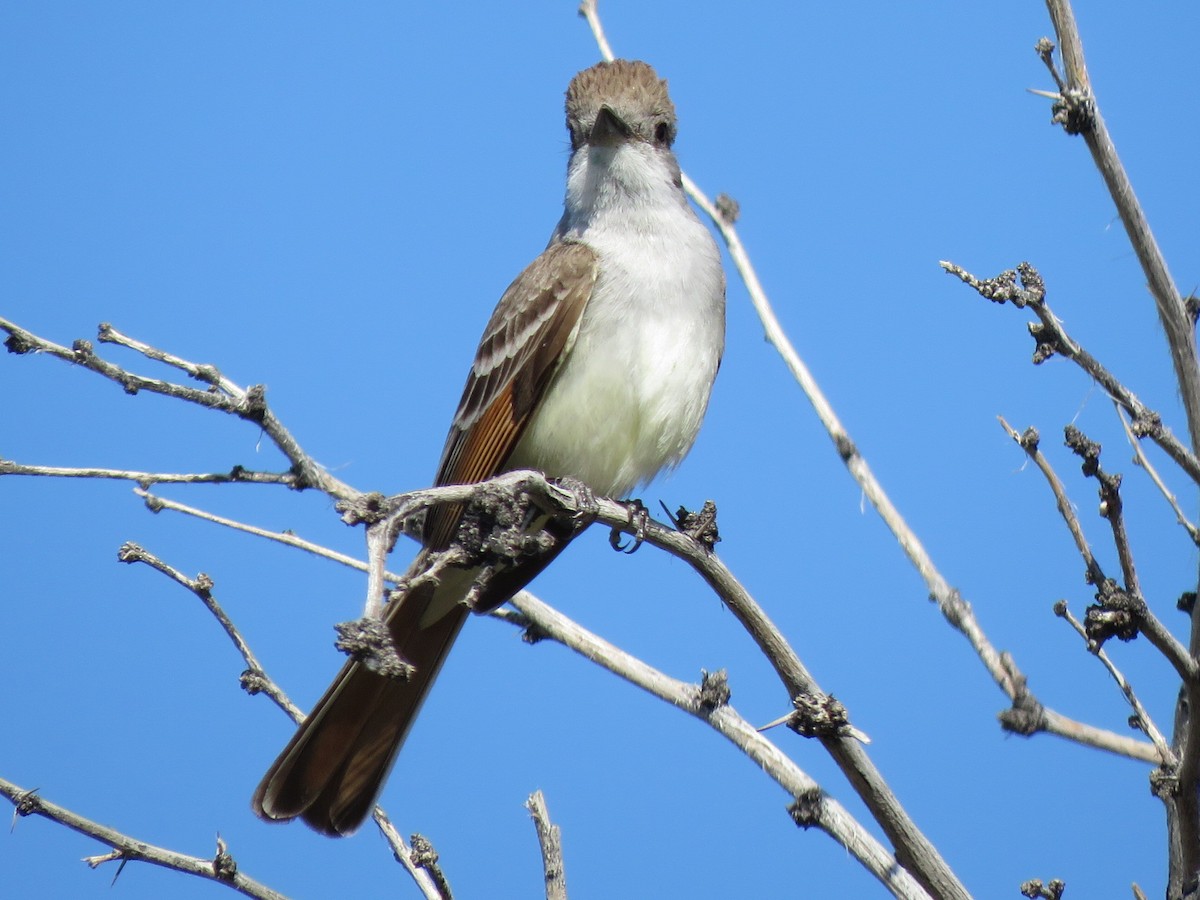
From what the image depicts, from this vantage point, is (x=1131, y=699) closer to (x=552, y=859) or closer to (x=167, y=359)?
(x=552, y=859)

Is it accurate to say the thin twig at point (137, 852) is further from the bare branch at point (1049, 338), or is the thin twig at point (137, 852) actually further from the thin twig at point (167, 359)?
the bare branch at point (1049, 338)

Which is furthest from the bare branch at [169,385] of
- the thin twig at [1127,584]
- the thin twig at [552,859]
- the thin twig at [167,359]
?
the thin twig at [1127,584]

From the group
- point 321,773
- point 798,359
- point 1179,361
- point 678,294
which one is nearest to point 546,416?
point 678,294

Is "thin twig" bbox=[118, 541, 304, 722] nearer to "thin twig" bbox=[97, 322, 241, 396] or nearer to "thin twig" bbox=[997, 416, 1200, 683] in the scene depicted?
"thin twig" bbox=[97, 322, 241, 396]

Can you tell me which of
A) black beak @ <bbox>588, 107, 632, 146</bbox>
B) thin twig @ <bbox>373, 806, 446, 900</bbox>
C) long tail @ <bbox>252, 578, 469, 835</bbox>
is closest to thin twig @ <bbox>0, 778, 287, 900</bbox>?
thin twig @ <bbox>373, 806, 446, 900</bbox>

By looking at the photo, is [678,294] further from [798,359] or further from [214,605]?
[214,605]
